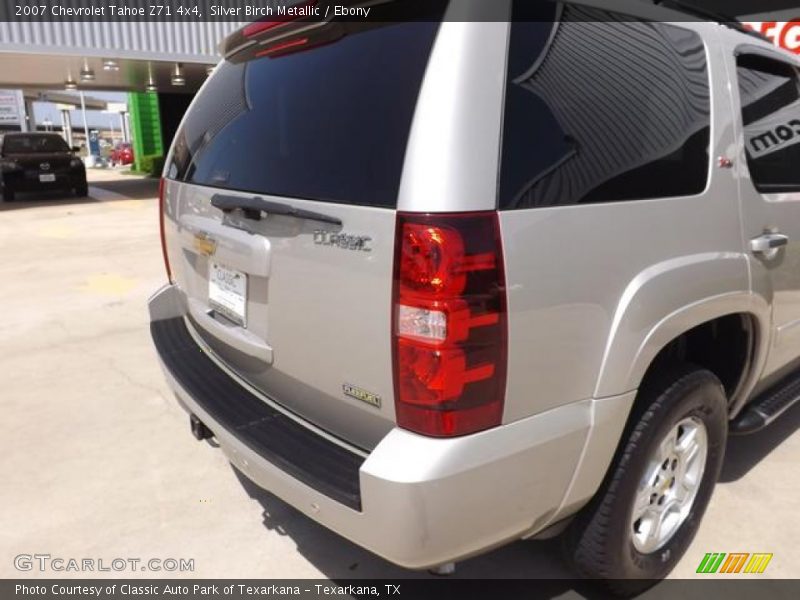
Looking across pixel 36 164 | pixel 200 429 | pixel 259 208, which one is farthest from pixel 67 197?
pixel 259 208

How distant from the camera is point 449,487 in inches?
62.9

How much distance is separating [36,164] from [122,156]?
76.4ft

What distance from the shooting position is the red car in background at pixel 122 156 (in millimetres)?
37344

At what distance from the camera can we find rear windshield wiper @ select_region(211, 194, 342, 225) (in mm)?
1810

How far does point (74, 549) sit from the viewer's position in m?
2.62

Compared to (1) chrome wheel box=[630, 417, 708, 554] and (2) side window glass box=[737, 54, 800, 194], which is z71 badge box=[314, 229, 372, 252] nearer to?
(1) chrome wheel box=[630, 417, 708, 554]

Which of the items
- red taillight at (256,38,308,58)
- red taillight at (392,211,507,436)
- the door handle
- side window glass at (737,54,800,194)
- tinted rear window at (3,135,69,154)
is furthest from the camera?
tinted rear window at (3,135,69,154)

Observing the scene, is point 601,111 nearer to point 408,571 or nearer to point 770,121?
point 770,121

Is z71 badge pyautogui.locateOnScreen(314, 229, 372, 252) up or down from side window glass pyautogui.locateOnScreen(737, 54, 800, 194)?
down

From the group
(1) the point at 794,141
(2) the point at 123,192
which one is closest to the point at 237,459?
(1) the point at 794,141

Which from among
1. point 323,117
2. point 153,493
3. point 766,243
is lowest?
point 153,493

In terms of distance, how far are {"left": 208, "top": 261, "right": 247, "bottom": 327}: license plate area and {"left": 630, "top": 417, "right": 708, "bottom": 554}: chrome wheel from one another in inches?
59.1

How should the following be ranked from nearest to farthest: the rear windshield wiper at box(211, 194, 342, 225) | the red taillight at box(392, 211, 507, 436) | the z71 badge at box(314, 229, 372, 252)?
the red taillight at box(392, 211, 507, 436) < the z71 badge at box(314, 229, 372, 252) < the rear windshield wiper at box(211, 194, 342, 225)

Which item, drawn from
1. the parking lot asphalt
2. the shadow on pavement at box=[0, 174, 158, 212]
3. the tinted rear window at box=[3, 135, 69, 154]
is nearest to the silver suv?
the parking lot asphalt
